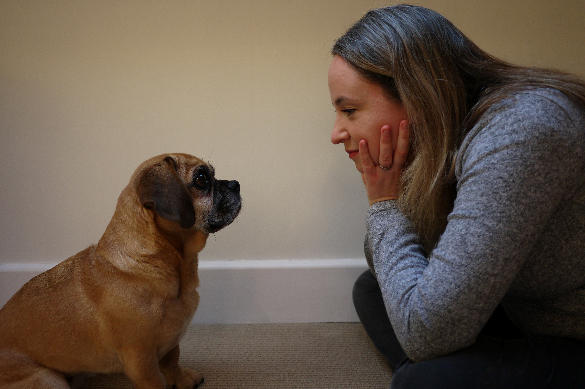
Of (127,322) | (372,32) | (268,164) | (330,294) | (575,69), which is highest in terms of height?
(372,32)

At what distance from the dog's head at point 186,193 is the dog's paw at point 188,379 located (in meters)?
0.60

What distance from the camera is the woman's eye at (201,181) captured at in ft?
4.24

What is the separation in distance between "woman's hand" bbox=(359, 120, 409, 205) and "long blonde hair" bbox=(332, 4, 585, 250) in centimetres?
4

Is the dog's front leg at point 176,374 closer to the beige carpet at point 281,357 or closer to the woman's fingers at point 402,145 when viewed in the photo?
the beige carpet at point 281,357

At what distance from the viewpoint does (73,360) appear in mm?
1271

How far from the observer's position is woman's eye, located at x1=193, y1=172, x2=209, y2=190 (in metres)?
1.29

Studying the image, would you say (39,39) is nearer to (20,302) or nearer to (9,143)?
(9,143)

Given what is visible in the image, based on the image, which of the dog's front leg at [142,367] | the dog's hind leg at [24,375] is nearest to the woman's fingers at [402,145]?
the dog's front leg at [142,367]

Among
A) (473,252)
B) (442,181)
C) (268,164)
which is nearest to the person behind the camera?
(473,252)

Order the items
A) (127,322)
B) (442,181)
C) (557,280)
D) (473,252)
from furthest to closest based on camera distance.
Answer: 1. (127,322)
2. (442,181)
3. (557,280)
4. (473,252)

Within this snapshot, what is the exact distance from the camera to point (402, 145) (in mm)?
1062

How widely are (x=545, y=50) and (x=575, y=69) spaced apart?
158mm

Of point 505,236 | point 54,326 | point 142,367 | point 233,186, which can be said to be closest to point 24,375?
point 54,326

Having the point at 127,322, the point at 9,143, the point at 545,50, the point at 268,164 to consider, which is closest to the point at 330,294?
the point at 268,164
